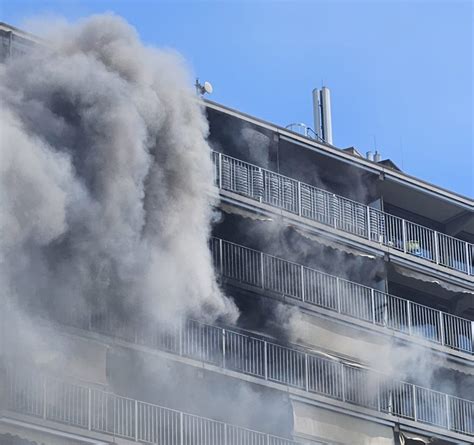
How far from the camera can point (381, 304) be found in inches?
1980

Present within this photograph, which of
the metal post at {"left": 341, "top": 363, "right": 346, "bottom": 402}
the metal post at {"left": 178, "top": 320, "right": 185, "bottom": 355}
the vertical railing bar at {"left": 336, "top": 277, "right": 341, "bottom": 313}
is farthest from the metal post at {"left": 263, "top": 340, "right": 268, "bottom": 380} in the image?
the vertical railing bar at {"left": 336, "top": 277, "right": 341, "bottom": 313}

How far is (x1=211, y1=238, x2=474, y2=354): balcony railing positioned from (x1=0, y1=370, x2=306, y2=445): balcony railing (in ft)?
15.0

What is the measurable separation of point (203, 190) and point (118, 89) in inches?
134

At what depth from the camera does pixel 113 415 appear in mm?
41281

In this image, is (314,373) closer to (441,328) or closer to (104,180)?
(441,328)

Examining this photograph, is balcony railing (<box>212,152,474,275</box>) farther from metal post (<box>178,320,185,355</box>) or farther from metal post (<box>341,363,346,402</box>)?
metal post (<box>178,320,185,355</box>)

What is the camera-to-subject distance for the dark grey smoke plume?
4219cm

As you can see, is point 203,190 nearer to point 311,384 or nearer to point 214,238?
point 214,238

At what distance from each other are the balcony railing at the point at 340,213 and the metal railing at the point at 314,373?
3.96 meters

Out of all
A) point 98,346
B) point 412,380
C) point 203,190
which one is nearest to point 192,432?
point 98,346

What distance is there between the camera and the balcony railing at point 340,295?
154 feet

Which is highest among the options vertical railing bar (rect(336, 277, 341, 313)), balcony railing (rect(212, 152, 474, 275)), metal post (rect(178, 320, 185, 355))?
balcony railing (rect(212, 152, 474, 275))

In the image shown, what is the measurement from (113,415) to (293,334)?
782 cm

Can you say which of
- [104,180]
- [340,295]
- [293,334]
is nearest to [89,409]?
[104,180]
